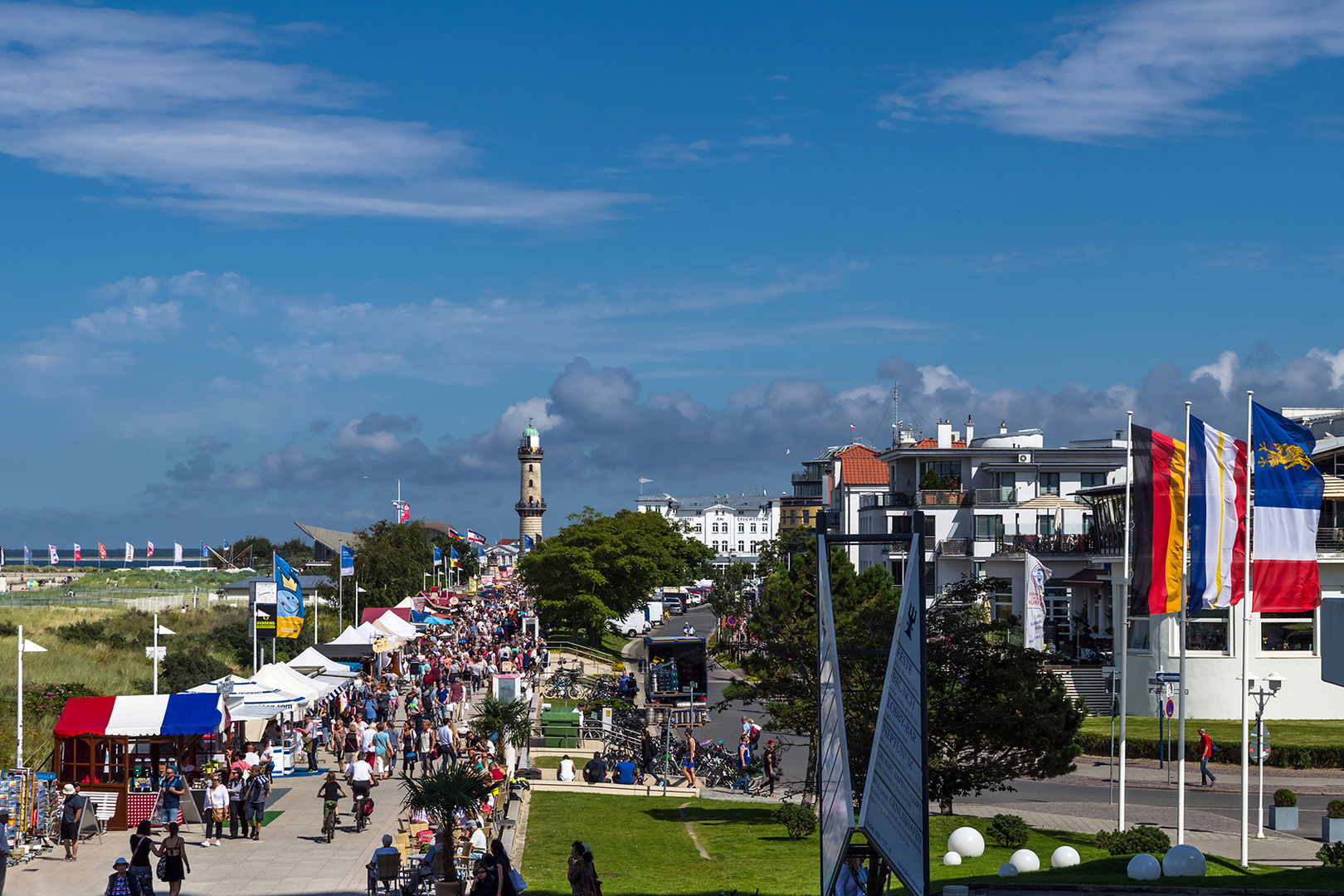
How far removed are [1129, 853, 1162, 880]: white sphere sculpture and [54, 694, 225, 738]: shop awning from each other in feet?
53.6

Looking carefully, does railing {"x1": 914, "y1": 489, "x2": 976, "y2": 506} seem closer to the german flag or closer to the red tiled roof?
the red tiled roof

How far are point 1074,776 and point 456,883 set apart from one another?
23339 mm

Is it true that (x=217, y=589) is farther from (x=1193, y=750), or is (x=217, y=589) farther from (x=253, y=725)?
(x=1193, y=750)

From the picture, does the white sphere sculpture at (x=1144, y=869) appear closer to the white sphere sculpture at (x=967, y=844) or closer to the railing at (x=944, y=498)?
the white sphere sculpture at (x=967, y=844)

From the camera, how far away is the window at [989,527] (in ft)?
224

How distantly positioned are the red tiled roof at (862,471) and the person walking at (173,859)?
89256 millimetres

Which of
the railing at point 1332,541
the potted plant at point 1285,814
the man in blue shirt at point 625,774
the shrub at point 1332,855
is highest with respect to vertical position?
the railing at point 1332,541

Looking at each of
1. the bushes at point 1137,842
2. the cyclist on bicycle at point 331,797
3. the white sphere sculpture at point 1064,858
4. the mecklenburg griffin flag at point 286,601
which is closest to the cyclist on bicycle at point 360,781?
the cyclist on bicycle at point 331,797

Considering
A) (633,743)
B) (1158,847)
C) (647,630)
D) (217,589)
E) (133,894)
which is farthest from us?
(217,589)

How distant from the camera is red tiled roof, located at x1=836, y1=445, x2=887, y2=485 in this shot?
10594 centimetres

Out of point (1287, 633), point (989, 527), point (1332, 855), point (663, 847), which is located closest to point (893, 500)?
point (989, 527)

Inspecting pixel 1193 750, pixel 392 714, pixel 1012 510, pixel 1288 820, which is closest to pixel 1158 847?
pixel 1288 820

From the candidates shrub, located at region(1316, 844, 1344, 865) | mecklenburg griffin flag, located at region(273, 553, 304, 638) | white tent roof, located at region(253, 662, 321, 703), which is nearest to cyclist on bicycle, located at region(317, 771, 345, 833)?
white tent roof, located at region(253, 662, 321, 703)

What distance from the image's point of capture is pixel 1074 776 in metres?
35.8
